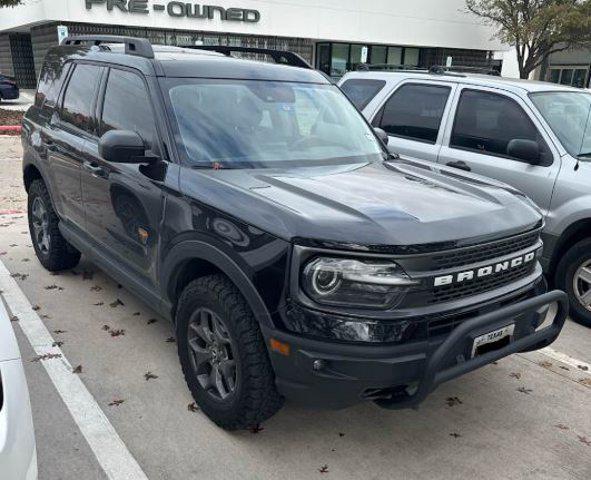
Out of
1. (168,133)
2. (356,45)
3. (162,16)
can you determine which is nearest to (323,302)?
(168,133)

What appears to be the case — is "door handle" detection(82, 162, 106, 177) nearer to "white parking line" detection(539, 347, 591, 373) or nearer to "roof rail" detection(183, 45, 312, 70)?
"roof rail" detection(183, 45, 312, 70)

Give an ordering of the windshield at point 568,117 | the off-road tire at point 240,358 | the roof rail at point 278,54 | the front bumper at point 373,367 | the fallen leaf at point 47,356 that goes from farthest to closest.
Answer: the windshield at point 568,117, the roof rail at point 278,54, the fallen leaf at point 47,356, the off-road tire at point 240,358, the front bumper at point 373,367

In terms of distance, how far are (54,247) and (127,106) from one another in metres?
1.98

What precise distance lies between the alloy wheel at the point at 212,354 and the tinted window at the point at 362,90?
380 centimetres

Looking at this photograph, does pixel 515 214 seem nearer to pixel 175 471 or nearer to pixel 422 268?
pixel 422 268

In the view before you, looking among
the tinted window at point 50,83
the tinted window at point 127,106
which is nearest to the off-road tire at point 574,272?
the tinted window at point 127,106

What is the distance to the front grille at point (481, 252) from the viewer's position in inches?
101

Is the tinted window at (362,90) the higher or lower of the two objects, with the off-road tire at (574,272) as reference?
higher

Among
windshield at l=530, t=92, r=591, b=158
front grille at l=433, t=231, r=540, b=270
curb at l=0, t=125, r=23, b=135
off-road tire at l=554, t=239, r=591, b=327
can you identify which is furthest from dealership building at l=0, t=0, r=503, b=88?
front grille at l=433, t=231, r=540, b=270

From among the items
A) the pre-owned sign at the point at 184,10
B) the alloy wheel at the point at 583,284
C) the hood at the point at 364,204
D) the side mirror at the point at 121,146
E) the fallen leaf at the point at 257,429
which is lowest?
the fallen leaf at the point at 257,429

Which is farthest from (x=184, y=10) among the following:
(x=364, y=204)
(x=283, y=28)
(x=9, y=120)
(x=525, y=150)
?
(x=364, y=204)

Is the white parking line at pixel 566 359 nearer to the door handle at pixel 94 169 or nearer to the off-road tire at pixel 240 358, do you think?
the off-road tire at pixel 240 358

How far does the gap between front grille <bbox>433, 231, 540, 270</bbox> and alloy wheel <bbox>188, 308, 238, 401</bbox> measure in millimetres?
1093

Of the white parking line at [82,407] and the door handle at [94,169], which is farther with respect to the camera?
the door handle at [94,169]
